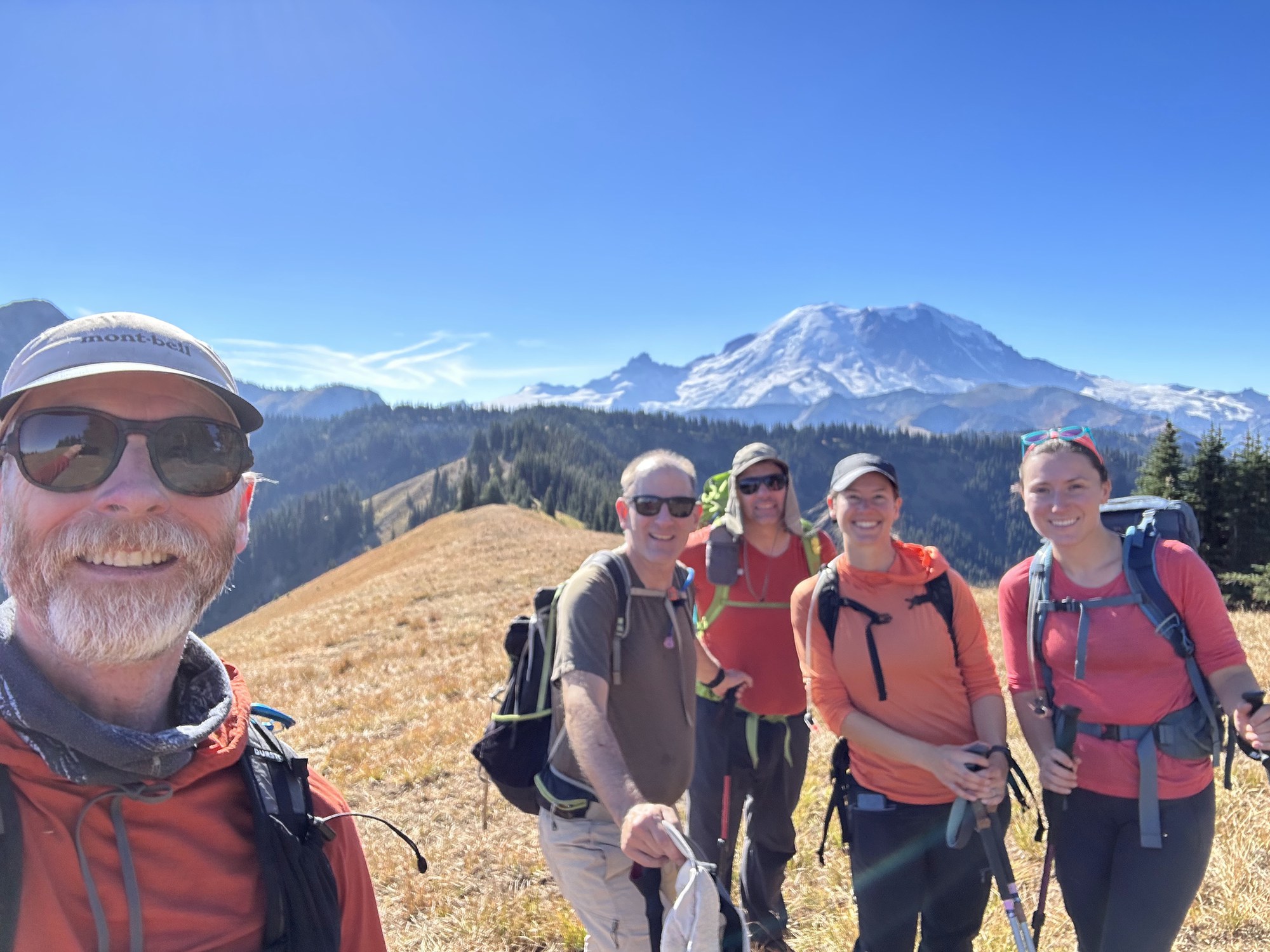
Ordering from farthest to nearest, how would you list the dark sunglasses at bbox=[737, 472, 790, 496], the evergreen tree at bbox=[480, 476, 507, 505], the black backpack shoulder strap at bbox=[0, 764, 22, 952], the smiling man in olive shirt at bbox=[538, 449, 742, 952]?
the evergreen tree at bbox=[480, 476, 507, 505] < the dark sunglasses at bbox=[737, 472, 790, 496] < the smiling man in olive shirt at bbox=[538, 449, 742, 952] < the black backpack shoulder strap at bbox=[0, 764, 22, 952]

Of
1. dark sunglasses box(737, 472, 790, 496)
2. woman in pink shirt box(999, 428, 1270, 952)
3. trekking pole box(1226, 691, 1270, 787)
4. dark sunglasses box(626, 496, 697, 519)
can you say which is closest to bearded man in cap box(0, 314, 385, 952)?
dark sunglasses box(626, 496, 697, 519)

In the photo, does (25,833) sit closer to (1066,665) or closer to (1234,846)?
(1066,665)

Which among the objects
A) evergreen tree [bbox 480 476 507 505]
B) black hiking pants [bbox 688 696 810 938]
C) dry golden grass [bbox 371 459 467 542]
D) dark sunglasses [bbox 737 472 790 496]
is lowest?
dry golden grass [bbox 371 459 467 542]

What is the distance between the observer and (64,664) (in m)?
1.68

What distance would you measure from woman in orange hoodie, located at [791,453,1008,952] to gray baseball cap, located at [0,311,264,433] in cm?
283

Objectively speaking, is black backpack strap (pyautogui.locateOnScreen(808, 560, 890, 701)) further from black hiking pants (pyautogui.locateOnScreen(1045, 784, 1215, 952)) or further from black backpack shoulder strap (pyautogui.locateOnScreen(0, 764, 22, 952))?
black backpack shoulder strap (pyautogui.locateOnScreen(0, 764, 22, 952))

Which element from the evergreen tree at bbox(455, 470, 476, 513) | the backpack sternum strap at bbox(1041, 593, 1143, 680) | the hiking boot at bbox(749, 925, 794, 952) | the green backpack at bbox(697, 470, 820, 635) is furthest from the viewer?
the evergreen tree at bbox(455, 470, 476, 513)

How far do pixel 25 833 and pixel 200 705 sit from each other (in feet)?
1.44

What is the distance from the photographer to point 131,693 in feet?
5.80

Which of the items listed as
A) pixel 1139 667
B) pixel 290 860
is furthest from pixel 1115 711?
pixel 290 860

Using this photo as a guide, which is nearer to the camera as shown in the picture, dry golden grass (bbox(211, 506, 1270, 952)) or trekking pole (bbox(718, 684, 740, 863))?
trekking pole (bbox(718, 684, 740, 863))

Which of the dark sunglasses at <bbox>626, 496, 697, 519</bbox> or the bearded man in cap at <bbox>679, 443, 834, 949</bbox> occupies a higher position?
the dark sunglasses at <bbox>626, 496, 697, 519</bbox>

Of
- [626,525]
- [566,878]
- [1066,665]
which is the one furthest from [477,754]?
[1066,665]

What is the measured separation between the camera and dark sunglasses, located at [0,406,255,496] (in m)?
1.67
